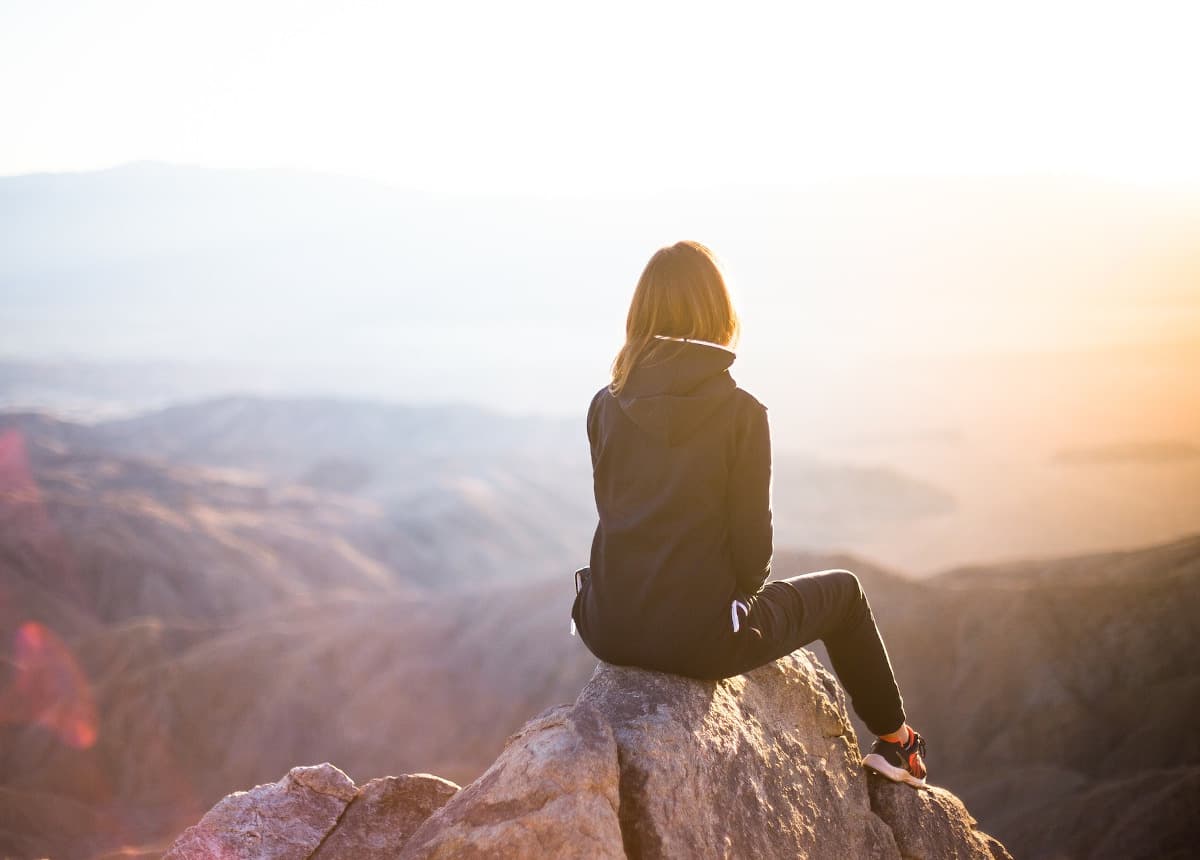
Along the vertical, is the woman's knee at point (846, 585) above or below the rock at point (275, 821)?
above

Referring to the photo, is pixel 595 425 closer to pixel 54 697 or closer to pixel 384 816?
pixel 384 816

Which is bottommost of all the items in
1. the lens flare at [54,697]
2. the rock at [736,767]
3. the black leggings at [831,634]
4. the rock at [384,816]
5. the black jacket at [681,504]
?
the lens flare at [54,697]

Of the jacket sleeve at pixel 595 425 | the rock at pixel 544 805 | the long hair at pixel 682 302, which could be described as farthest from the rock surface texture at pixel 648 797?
the long hair at pixel 682 302

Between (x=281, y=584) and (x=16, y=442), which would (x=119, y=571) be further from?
(x=16, y=442)

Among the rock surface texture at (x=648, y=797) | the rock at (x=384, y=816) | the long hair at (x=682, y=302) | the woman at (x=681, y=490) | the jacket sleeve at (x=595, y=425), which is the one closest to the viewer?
the rock surface texture at (x=648, y=797)

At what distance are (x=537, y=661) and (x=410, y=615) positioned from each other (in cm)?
563

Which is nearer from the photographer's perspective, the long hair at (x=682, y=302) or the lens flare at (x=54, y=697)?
the long hair at (x=682, y=302)

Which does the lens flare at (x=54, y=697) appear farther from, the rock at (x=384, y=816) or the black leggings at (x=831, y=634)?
the black leggings at (x=831, y=634)

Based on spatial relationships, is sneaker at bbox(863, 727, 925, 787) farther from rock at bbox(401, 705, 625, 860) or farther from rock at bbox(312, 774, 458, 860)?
rock at bbox(312, 774, 458, 860)

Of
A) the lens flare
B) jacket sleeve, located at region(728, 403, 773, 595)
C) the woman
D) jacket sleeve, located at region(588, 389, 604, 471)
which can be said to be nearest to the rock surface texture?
the woman

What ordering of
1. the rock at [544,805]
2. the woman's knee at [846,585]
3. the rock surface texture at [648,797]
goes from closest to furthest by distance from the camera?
1. the rock at [544,805]
2. the rock surface texture at [648,797]
3. the woman's knee at [846,585]

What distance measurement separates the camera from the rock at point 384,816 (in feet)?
15.4

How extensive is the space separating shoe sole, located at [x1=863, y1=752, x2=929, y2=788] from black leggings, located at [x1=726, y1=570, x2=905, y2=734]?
0.19 meters

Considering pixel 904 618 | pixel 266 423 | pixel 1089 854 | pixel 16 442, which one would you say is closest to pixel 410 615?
pixel 904 618
